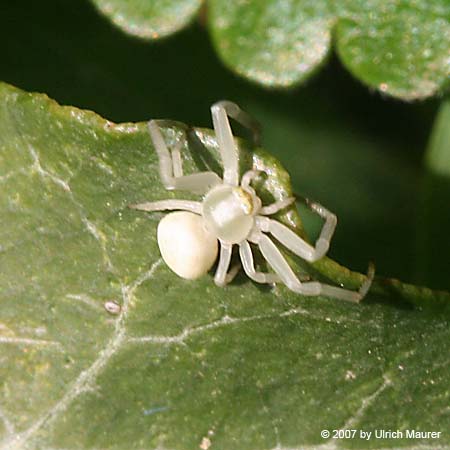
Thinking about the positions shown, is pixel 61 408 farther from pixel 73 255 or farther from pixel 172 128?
pixel 172 128

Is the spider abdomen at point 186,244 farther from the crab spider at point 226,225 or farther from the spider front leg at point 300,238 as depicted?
the spider front leg at point 300,238

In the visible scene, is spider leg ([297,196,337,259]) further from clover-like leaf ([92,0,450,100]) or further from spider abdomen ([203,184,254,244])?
clover-like leaf ([92,0,450,100])

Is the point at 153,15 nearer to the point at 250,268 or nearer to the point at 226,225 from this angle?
the point at 226,225

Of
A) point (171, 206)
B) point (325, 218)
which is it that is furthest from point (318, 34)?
point (171, 206)

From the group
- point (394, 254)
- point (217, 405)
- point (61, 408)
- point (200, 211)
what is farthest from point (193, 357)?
point (394, 254)

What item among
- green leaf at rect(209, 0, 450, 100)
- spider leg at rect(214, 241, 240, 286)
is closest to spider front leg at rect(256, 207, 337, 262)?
spider leg at rect(214, 241, 240, 286)

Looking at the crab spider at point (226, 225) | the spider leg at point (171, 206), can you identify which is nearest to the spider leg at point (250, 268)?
the crab spider at point (226, 225)

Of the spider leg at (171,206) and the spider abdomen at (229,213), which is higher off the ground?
the spider leg at (171,206)
